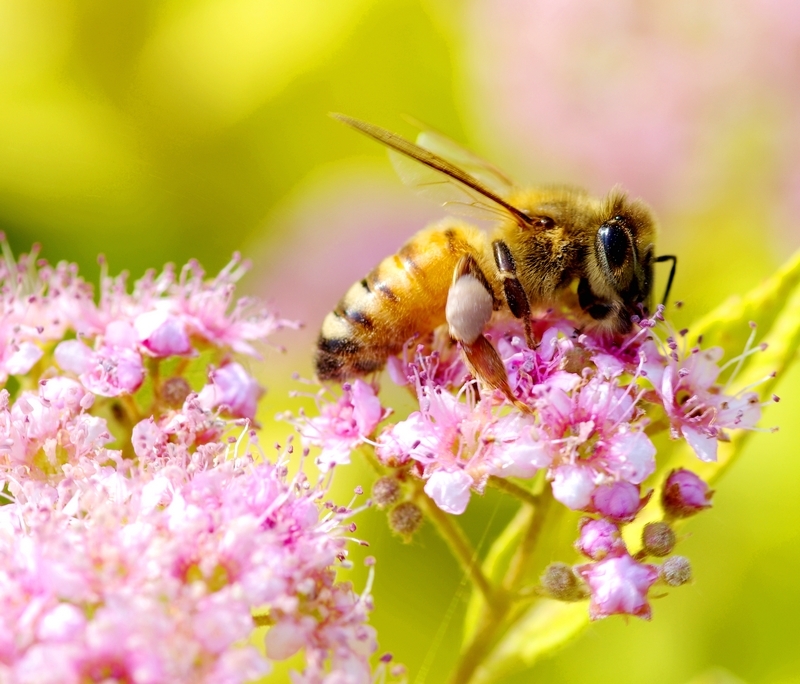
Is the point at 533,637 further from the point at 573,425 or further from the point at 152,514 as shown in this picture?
the point at 152,514

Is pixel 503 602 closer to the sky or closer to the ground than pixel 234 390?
closer to the ground

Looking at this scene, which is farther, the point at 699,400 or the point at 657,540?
the point at 699,400

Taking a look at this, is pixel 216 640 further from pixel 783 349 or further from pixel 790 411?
pixel 790 411

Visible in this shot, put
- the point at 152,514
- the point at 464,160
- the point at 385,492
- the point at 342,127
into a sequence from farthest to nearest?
the point at 342,127
the point at 464,160
the point at 385,492
the point at 152,514

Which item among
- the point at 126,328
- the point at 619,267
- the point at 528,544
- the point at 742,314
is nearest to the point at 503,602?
the point at 528,544

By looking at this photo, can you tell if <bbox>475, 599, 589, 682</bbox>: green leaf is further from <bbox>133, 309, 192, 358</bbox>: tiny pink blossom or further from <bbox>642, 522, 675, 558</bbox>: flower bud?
<bbox>133, 309, 192, 358</bbox>: tiny pink blossom
